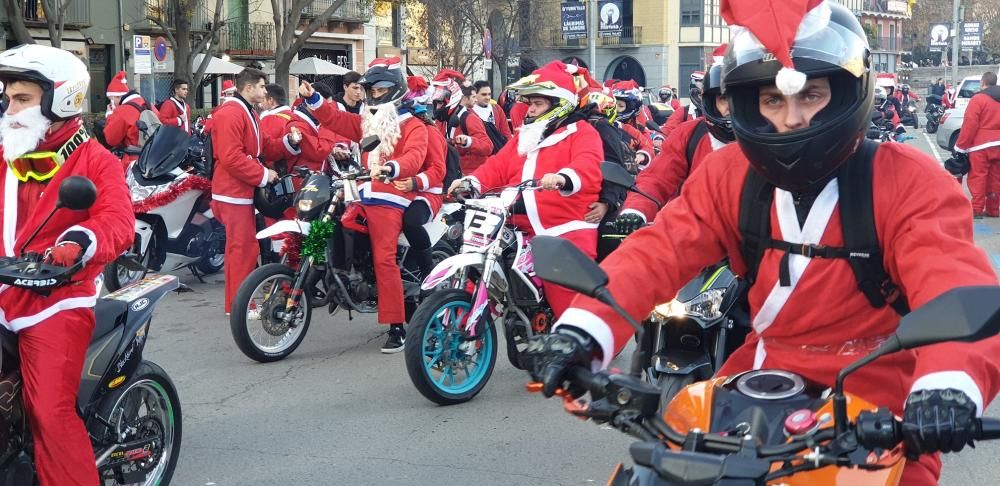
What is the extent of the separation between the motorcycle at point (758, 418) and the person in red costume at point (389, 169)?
18.5 feet

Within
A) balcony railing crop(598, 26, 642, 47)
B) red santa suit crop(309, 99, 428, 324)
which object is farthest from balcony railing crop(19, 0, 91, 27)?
balcony railing crop(598, 26, 642, 47)

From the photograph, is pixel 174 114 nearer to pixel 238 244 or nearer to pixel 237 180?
pixel 237 180

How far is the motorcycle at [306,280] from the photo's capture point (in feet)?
26.1

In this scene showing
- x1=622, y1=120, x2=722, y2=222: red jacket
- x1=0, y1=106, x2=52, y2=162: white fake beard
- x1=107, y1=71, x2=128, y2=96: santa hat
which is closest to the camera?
x1=0, y1=106, x2=52, y2=162: white fake beard

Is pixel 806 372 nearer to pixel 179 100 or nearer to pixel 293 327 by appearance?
pixel 293 327

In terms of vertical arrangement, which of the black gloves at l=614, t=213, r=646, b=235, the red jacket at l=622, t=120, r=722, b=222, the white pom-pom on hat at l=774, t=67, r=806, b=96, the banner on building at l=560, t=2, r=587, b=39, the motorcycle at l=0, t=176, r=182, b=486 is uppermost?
the banner on building at l=560, t=2, r=587, b=39

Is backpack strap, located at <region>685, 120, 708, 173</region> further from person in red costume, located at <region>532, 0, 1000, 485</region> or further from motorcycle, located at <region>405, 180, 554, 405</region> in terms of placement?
person in red costume, located at <region>532, 0, 1000, 485</region>

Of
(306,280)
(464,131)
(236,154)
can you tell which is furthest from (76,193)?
(464,131)

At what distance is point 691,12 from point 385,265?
64805 millimetres

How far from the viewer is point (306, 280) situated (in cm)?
816

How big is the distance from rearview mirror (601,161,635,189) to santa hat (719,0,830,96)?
228cm

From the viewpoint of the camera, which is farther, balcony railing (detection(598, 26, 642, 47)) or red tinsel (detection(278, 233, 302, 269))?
balcony railing (detection(598, 26, 642, 47))

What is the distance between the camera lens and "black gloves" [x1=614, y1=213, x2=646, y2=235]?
244 inches

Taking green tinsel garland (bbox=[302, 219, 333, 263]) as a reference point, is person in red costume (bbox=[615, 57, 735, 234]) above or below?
above
